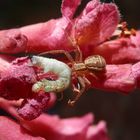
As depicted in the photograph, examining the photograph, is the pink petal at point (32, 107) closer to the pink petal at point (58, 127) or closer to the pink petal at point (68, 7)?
the pink petal at point (68, 7)

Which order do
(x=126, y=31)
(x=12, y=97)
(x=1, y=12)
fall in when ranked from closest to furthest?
(x=12, y=97) < (x=126, y=31) < (x=1, y=12)

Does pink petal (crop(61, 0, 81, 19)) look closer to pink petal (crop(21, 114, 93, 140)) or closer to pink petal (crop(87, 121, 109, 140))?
pink petal (crop(21, 114, 93, 140))

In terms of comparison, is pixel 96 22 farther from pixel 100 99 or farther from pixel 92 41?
pixel 100 99

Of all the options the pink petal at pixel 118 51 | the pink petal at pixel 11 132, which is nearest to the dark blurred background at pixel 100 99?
the pink petal at pixel 118 51

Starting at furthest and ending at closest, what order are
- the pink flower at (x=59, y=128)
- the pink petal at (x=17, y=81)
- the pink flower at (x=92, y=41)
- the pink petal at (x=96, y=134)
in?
the pink petal at (x=96, y=134)
the pink flower at (x=59, y=128)
the pink flower at (x=92, y=41)
the pink petal at (x=17, y=81)

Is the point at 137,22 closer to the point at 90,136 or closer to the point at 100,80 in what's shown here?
the point at 90,136

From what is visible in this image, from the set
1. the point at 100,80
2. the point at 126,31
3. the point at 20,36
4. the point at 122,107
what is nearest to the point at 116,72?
the point at 100,80

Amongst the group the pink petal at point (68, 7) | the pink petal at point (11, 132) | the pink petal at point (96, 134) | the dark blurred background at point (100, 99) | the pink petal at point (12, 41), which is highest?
the pink petal at point (68, 7)
